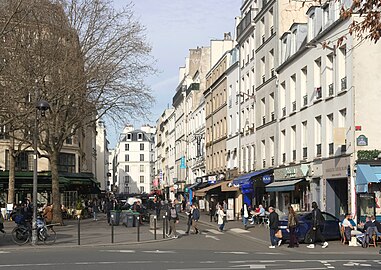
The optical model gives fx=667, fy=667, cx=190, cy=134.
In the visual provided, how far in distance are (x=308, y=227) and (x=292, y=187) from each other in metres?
8.79

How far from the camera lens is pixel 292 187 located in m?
35.6

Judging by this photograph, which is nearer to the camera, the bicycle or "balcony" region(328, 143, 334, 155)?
the bicycle

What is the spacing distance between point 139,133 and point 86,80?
127 meters

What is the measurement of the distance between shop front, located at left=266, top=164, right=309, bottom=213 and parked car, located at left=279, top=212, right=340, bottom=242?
7.00 m

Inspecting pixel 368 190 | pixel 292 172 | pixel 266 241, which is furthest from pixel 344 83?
pixel 292 172

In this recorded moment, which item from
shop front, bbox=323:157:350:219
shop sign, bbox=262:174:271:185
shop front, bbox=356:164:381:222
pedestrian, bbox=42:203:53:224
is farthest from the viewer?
shop sign, bbox=262:174:271:185

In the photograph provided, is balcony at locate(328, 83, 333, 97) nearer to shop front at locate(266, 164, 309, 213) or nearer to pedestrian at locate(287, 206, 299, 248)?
shop front at locate(266, 164, 309, 213)

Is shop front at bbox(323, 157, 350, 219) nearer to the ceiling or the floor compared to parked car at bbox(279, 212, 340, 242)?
nearer to the ceiling

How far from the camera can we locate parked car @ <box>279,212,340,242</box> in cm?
2680

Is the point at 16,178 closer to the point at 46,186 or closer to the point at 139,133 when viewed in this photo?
the point at 46,186

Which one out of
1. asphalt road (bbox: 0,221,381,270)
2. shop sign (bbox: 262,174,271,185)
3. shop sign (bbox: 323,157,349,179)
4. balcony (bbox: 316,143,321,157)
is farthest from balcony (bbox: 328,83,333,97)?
shop sign (bbox: 262,174,271,185)

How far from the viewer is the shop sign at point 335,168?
2954 cm

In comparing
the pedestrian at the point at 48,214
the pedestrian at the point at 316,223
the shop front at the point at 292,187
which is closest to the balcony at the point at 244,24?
the shop front at the point at 292,187

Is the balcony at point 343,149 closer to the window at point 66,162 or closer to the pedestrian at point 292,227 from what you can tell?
the pedestrian at point 292,227
